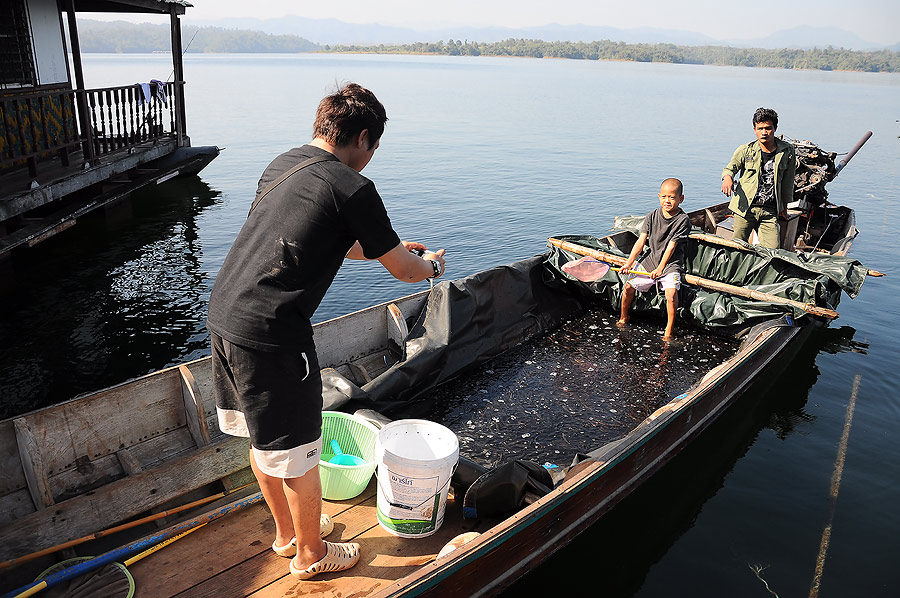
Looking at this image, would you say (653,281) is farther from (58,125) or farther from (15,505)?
(58,125)

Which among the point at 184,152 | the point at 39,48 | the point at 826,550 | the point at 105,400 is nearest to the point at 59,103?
the point at 39,48

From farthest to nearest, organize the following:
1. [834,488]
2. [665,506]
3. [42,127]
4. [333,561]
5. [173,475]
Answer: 1. [42,127]
2. [834,488]
3. [665,506]
4. [173,475]
5. [333,561]

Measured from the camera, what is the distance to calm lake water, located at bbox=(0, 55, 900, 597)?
5.06 meters

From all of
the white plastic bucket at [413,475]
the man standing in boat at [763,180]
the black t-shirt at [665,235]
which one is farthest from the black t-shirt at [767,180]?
the white plastic bucket at [413,475]

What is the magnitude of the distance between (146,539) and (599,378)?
440 centimetres

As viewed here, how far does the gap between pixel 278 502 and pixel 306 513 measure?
0.61 feet

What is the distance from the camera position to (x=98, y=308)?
30.3 ft

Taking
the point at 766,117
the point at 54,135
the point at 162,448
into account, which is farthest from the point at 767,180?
the point at 54,135

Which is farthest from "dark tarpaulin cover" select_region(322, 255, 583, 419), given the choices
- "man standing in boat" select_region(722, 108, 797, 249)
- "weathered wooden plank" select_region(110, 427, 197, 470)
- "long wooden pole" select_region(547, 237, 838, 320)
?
"man standing in boat" select_region(722, 108, 797, 249)

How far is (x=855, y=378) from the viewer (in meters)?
8.05

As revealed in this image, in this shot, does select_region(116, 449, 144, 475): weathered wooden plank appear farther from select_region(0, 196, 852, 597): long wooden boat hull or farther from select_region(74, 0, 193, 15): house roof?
select_region(74, 0, 193, 15): house roof

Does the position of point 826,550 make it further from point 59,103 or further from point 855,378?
point 59,103

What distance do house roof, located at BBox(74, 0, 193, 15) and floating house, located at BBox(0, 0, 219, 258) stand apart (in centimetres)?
2

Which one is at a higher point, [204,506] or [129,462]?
[129,462]
